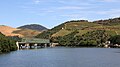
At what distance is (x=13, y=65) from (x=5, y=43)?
6337 cm

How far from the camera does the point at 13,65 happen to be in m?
90.5

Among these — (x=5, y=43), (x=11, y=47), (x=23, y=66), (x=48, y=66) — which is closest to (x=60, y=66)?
(x=48, y=66)

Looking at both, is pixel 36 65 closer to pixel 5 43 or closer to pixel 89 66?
pixel 89 66

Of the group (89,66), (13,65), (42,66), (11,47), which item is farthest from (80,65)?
(11,47)

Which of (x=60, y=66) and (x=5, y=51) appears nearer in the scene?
(x=60, y=66)

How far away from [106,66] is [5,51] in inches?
2877

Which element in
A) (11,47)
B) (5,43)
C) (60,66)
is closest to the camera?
(60,66)

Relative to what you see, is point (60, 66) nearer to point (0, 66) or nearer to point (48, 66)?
point (48, 66)

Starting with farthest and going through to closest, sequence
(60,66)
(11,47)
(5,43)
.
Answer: (11,47) < (5,43) < (60,66)

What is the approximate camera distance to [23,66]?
87500 mm

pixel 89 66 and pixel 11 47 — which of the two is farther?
pixel 11 47

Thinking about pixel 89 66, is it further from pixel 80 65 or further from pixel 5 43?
pixel 5 43

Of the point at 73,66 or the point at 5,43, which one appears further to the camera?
the point at 5,43

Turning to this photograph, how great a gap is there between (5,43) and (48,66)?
67.9m
